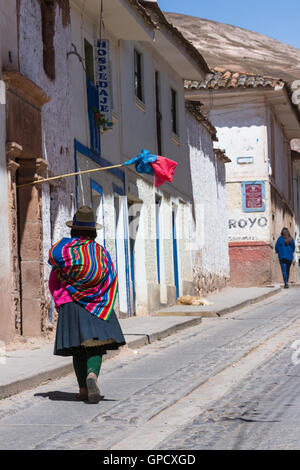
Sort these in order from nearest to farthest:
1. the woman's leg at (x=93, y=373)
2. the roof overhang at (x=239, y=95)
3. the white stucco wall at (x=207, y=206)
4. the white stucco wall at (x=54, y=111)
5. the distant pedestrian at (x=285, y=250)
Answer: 1. the woman's leg at (x=93, y=373)
2. the white stucco wall at (x=54, y=111)
3. the white stucco wall at (x=207, y=206)
4. the distant pedestrian at (x=285, y=250)
5. the roof overhang at (x=239, y=95)

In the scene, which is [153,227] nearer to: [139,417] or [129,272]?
[129,272]

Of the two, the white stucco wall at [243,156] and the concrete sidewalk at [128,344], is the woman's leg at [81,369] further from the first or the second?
the white stucco wall at [243,156]

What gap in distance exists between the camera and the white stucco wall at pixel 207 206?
2805cm

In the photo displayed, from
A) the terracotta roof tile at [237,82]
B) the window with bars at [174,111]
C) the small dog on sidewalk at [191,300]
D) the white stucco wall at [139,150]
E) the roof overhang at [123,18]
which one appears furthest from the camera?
the terracotta roof tile at [237,82]

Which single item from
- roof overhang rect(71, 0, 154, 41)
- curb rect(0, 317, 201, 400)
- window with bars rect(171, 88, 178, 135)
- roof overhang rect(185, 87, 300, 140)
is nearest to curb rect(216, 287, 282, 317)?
window with bars rect(171, 88, 178, 135)

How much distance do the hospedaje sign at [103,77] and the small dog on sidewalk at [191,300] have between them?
602 centimetres

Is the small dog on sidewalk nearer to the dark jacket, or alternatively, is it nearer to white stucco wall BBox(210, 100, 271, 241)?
the dark jacket

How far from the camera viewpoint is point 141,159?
46.4 feet

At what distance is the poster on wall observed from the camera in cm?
3531

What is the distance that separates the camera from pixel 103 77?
18.4 meters

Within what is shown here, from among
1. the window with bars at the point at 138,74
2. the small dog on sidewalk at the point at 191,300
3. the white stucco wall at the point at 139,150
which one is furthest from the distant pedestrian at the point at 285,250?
the window with bars at the point at 138,74

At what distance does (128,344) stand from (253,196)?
71.8 feet

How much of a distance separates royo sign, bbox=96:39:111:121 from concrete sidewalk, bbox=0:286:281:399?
388cm

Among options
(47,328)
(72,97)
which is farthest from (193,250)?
(47,328)
